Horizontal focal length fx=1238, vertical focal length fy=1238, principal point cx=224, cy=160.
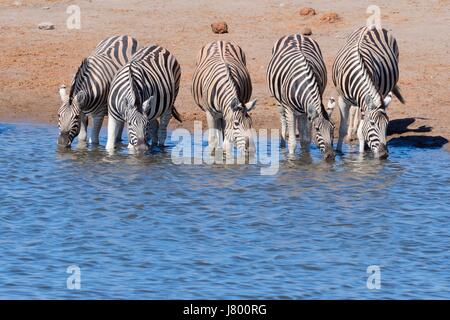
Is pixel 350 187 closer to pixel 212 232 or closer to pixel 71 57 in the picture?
pixel 212 232

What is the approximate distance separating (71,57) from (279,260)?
45.8 ft

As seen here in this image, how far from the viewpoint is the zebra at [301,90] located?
1989 cm

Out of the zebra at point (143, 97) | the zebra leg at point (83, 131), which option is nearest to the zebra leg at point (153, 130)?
the zebra at point (143, 97)

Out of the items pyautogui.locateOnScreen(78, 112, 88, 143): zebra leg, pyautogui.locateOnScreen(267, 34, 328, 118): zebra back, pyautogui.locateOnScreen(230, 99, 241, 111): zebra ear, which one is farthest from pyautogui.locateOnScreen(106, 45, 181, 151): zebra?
pyautogui.locateOnScreen(267, 34, 328, 118): zebra back

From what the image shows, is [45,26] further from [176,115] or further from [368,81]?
[368,81]

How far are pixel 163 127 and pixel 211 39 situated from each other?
7.53 meters

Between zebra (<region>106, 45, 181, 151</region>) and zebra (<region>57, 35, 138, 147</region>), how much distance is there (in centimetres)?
44

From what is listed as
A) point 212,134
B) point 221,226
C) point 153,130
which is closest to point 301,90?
point 212,134

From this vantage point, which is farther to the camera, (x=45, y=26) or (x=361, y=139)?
(x=45, y=26)

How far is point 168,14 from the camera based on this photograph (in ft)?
102

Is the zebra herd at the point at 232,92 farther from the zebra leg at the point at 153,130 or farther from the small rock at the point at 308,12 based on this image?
the small rock at the point at 308,12

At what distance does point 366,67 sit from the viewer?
2067cm

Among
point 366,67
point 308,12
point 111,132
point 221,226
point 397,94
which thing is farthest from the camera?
point 308,12

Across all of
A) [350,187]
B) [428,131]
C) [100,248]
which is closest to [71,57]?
[428,131]
